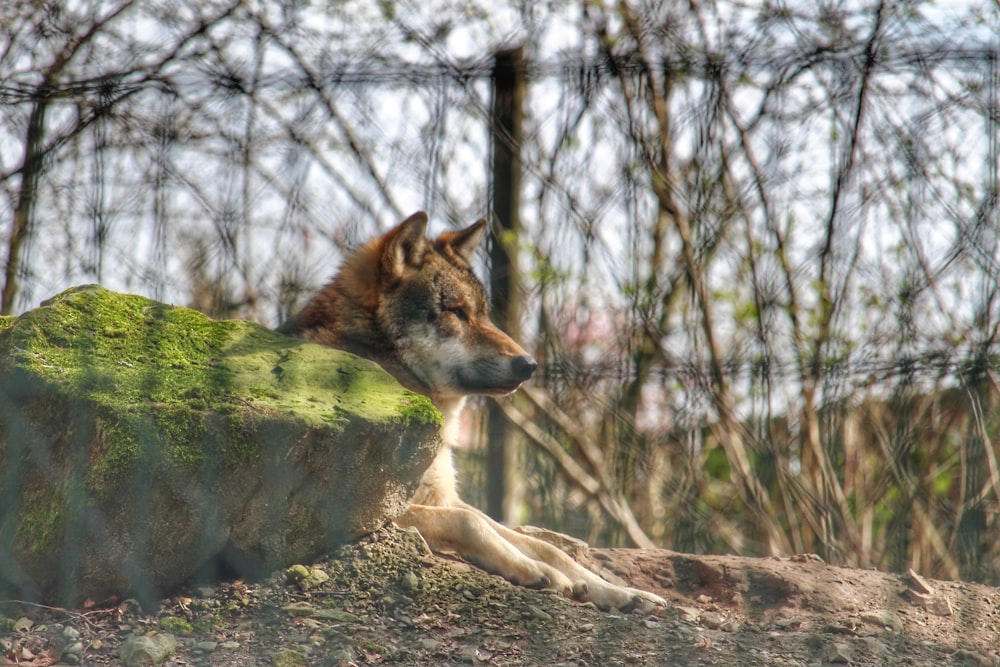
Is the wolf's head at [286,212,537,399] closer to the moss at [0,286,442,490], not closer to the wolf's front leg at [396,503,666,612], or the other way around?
the moss at [0,286,442,490]

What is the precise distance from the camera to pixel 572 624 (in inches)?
128

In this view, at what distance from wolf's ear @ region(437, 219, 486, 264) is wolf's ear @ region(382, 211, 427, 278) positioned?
15.5 inches

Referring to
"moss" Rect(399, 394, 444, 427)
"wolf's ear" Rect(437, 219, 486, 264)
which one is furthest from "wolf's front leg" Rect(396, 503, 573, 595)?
"wolf's ear" Rect(437, 219, 486, 264)

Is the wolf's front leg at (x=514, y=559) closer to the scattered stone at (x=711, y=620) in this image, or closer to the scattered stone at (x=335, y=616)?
the scattered stone at (x=711, y=620)

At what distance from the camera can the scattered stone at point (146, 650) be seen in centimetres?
274

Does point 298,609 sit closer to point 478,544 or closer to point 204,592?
point 204,592

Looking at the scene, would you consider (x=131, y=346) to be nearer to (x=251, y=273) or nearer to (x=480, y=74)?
(x=251, y=273)

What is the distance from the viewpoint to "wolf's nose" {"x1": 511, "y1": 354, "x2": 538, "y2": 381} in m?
4.65

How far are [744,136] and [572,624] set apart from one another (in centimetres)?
390

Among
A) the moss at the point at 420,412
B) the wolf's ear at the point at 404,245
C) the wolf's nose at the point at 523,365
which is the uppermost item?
the wolf's ear at the point at 404,245

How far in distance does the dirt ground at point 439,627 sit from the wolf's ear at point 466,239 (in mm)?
2103

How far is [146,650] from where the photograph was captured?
9.05 feet

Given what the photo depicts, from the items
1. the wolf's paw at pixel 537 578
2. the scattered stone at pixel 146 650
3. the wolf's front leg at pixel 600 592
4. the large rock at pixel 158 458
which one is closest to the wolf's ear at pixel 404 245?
the large rock at pixel 158 458

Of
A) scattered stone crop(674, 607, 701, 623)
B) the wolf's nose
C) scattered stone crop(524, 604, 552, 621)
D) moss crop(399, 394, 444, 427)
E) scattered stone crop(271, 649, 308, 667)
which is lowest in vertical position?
scattered stone crop(271, 649, 308, 667)
